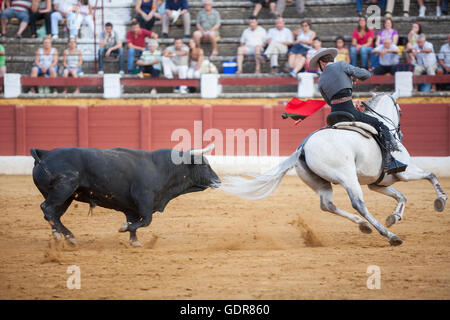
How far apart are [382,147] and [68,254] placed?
3137 mm

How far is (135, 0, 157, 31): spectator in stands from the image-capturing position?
14.4m

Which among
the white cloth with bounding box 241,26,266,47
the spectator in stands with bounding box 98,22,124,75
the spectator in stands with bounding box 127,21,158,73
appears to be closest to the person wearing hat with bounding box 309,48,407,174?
the white cloth with bounding box 241,26,266,47

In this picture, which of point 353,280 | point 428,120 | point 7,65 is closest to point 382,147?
point 353,280

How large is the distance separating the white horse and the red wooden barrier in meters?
6.35

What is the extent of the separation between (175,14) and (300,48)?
10.5 ft

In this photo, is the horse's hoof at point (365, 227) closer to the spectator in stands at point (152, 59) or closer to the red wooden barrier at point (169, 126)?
the red wooden barrier at point (169, 126)

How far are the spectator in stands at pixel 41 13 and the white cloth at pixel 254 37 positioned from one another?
4820 mm

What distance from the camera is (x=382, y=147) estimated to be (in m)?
6.02

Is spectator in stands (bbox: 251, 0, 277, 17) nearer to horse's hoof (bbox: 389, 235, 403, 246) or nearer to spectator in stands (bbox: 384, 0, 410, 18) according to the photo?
spectator in stands (bbox: 384, 0, 410, 18)

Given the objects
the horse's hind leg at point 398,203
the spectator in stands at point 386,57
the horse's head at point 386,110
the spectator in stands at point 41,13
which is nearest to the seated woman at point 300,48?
the spectator in stands at point 386,57

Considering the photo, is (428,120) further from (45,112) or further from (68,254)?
(68,254)

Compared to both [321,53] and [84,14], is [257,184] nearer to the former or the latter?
[321,53]

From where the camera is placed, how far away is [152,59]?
1368 centimetres

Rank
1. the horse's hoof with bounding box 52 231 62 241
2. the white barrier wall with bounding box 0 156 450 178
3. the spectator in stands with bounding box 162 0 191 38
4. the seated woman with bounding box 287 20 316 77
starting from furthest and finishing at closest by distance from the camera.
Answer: the spectator in stands with bounding box 162 0 191 38, the seated woman with bounding box 287 20 316 77, the white barrier wall with bounding box 0 156 450 178, the horse's hoof with bounding box 52 231 62 241
